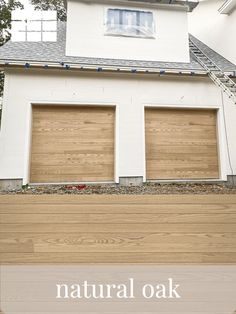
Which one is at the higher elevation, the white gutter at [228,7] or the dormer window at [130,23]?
the white gutter at [228,7]

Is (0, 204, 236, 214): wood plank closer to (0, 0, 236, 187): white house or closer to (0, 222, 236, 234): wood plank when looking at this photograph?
(0, 222, 236, 234): wood plank

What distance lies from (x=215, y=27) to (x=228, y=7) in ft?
2.90

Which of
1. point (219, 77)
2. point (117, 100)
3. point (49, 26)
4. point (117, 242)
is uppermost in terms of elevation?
point (49, 26)

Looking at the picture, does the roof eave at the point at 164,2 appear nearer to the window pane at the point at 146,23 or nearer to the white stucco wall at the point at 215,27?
the window pane at the point at 146,23

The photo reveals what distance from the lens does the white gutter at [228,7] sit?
7486 millimetres

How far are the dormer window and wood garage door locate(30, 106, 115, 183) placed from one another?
8.11 feet

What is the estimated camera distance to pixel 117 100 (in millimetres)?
6148

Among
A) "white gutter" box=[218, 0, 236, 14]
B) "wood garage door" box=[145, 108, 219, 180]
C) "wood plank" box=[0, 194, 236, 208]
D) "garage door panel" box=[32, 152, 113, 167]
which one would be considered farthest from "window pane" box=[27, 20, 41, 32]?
"wood plank" box=[0, 194, 236, 208]

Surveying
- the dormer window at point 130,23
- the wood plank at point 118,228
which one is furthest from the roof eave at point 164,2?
the wood plank at point 118,228

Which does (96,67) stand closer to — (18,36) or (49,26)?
(49,26)

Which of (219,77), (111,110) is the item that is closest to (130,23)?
(111,110)

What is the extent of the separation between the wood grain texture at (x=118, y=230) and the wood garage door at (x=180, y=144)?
9.69 feet

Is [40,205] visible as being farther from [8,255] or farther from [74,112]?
[74,112]

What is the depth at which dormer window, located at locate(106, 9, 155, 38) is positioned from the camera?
6863 millimetres
